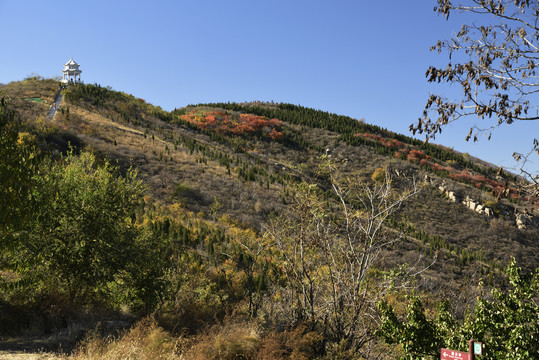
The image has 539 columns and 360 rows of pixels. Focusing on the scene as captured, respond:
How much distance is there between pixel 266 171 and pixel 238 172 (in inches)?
226

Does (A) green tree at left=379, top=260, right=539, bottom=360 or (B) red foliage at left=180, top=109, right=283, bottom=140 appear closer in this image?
(A) green tree at left=379, top=260, right=539, bottom=360

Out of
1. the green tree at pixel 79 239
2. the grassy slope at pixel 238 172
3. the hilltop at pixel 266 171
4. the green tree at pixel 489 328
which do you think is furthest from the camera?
the grassy slope at pixel 238 172

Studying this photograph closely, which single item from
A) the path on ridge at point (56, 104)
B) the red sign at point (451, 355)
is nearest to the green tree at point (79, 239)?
the red sign at point (451, 355)

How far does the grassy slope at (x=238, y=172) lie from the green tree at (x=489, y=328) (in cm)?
1282

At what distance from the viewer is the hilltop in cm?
2764

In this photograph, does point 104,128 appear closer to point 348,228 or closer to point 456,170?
point 348,228

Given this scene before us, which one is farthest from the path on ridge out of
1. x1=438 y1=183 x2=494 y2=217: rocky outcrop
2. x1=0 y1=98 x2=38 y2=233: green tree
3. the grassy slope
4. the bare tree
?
x1=438 y1=183 x2=494 y2=217: rocky outcrop

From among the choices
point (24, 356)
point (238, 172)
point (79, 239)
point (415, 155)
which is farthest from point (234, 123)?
point (24, 356)

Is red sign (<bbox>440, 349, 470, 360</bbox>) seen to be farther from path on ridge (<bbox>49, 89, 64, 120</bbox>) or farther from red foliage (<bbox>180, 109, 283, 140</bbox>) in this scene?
red foliage (<bbox>180, 109, 283, 140</bbox>)

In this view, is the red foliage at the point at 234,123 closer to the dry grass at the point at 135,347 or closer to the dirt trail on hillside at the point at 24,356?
the dry grass at the point at 135,347

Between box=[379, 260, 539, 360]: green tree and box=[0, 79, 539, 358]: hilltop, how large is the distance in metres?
2.13

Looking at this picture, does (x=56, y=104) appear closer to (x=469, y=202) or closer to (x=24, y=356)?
(x=24, y=356)

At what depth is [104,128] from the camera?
131 ft

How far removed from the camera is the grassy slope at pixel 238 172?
97.1 ft
